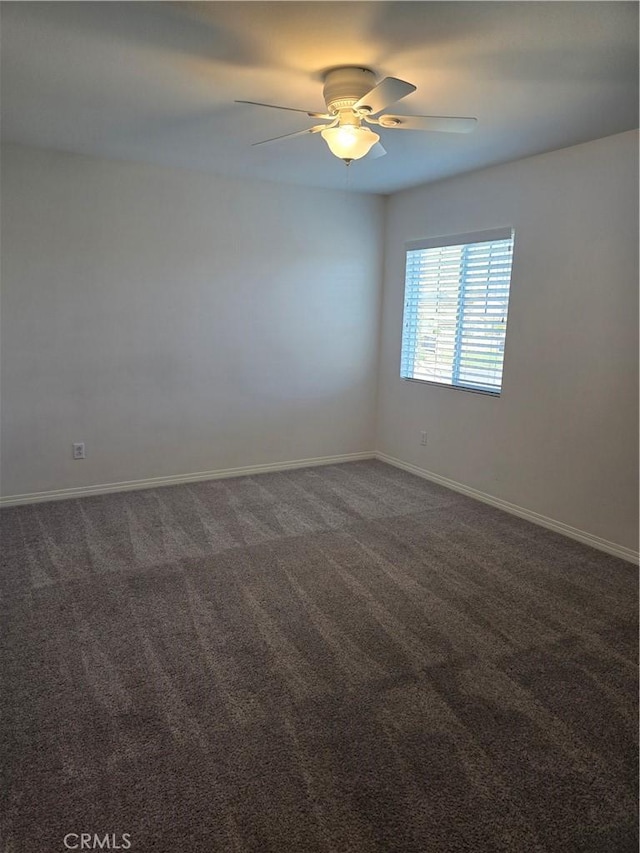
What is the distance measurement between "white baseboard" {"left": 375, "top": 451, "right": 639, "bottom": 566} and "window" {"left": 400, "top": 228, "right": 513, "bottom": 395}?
77 centimetres

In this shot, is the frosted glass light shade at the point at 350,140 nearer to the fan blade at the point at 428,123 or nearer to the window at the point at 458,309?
the fan blade at the point at 428,123

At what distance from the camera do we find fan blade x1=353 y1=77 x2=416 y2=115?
2.00 metres

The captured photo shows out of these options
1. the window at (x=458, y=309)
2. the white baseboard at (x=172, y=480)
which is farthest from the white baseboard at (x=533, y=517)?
the window at (x=458, y=309)

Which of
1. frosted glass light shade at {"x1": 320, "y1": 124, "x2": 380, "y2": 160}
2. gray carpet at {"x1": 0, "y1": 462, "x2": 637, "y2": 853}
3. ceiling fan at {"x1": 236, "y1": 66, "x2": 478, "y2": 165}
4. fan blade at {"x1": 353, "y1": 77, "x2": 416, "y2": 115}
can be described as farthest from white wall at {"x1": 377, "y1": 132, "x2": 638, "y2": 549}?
fan blade at {"x1": 353, "y1": 77, "x2": 416, "y2": 115}

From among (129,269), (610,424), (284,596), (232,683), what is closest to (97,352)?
(129,269)

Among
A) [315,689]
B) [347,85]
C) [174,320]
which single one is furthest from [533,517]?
[174,320]

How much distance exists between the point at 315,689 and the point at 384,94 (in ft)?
7.37

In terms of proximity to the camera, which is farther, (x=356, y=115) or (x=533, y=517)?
(x=533, y=517)

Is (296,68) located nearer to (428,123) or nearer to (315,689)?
(428,123)

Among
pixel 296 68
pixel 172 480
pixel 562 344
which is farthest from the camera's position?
pixel 172 480

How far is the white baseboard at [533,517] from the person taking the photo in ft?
10.8

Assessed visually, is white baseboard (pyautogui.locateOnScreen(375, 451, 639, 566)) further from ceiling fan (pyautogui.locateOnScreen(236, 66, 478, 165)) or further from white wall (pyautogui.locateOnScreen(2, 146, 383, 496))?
ceiling fan (pyautogui.locateOnScreen(236, 66, 478, 165))

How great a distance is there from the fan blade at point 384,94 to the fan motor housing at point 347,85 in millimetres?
55

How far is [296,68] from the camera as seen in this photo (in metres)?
2.26
